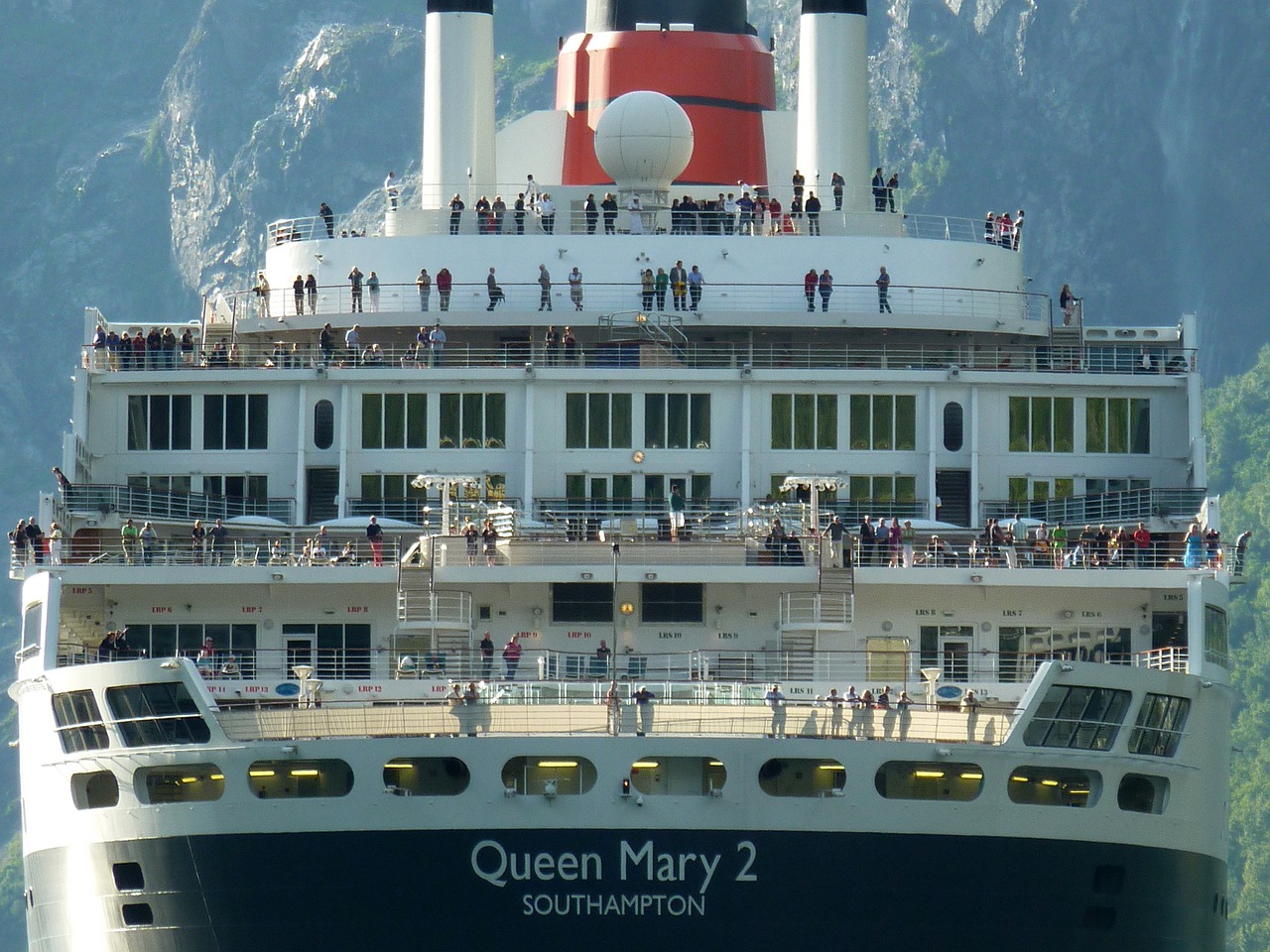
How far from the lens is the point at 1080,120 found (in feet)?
651

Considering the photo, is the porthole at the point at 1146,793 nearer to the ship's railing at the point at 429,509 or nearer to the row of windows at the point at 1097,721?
the row of windows at the point at 1097,721

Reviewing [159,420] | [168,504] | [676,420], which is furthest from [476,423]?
[159,420]

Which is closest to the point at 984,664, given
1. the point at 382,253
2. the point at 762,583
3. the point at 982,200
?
the point at 762,583

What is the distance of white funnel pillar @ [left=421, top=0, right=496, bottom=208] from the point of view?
68.4 meters

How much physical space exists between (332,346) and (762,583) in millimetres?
13348

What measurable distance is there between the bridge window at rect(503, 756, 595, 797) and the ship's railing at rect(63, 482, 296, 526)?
46.9 ft

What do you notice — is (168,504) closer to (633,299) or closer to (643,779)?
(633,299)

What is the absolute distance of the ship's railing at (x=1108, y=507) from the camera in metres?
56.5

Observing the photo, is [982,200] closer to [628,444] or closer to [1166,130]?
[1166,130]

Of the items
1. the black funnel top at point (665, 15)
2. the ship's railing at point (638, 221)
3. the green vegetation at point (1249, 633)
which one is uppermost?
the black funnel top at point (665, 15)

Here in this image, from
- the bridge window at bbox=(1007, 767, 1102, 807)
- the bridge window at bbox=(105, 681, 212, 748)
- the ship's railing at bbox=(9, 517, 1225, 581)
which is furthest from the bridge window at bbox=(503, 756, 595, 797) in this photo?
the bridge window at bbox=(1007, 767, 1102, 807)

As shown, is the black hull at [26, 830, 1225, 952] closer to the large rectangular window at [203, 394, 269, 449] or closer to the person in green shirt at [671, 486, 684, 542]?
the person in green shirt at [671, 486, 684, 542]

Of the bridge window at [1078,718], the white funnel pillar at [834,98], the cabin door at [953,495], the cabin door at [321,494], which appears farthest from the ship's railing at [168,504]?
the bridge window at [1078,718]

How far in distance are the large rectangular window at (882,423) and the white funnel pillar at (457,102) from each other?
14013 mm
